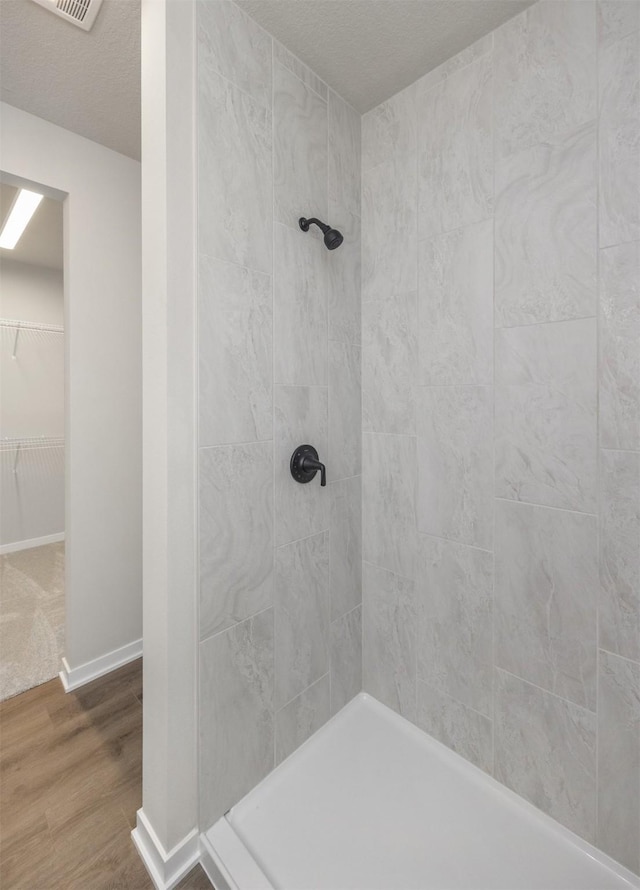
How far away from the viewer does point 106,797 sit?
132cm

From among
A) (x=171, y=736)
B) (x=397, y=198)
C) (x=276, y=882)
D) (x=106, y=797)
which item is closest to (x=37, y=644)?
(x=106, y=797)

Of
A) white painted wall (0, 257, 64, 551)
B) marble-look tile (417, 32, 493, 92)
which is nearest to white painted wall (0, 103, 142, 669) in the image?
marble-look tile (417, 32, 493, 92)

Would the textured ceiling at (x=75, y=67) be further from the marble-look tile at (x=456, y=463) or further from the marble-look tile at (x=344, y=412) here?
the marble-look tile at (x=456, y=463)

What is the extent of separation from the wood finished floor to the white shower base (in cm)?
18

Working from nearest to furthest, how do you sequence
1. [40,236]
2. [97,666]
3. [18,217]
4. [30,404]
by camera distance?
[97,666] < [18,217] < [40,236] < [30,404]

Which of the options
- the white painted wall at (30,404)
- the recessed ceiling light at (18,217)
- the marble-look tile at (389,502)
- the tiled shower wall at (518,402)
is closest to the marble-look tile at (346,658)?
the tiled shower wall at (518,402)

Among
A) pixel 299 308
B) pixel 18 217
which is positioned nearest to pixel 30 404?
pixel 18 217

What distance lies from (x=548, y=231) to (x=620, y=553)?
884 millimetres

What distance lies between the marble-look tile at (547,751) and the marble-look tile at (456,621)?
0.24 feet

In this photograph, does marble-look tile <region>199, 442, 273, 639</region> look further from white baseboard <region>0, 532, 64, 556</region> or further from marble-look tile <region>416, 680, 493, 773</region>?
white baseboard <region>0, 532, 64, 556</region>

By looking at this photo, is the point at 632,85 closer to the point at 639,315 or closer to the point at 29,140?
the point at 639,315

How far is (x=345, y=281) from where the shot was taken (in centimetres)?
156

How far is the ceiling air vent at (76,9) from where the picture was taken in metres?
1.20

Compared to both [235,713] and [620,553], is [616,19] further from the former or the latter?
[235,713]
